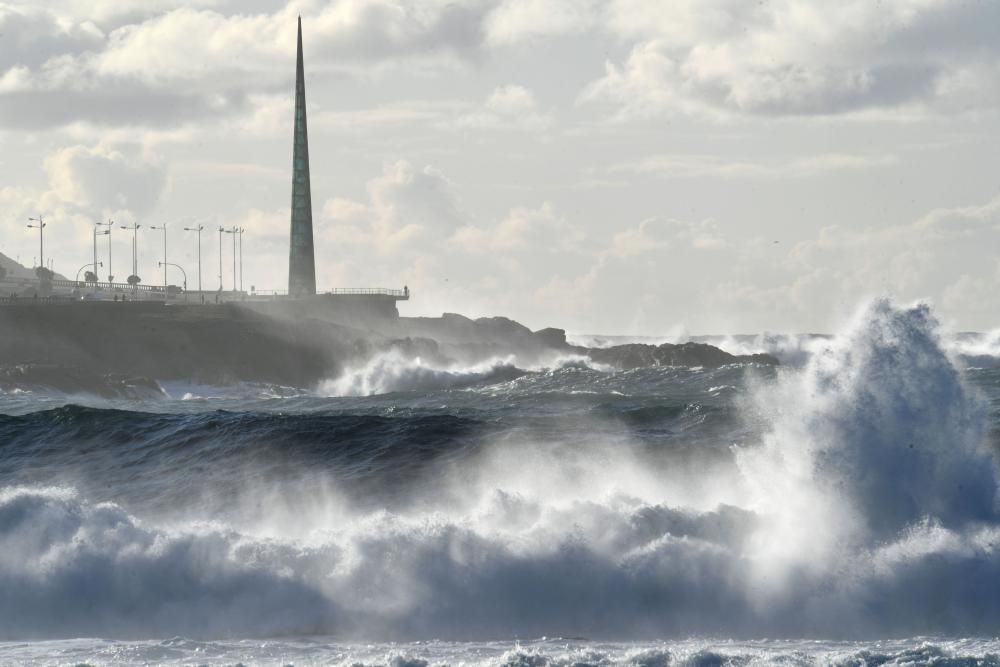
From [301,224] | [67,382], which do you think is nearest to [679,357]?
[67,382]

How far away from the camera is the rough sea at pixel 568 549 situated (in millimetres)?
17375

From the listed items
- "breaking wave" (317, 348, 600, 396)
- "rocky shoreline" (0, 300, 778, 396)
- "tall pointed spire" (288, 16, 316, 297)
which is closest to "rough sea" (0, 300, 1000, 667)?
"breaking wave" (317, 348, 600, 396)

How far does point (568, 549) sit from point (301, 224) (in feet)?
264

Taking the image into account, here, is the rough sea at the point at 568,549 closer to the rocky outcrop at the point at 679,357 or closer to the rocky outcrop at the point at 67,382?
the rocky outcrop at the point at 67,382

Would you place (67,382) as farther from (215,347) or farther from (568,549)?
(568,549)

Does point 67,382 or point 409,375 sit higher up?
point 409,375

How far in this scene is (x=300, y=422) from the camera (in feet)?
106

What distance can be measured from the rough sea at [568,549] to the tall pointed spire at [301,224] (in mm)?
69633

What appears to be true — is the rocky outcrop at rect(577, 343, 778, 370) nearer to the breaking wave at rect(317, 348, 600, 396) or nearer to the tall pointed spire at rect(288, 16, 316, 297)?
the breaking wave at rect(317, 348, 600, 396)

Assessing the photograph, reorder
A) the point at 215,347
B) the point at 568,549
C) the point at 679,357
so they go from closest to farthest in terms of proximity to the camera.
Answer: the point at 568,549
the point at 679,357
the point at 215,347

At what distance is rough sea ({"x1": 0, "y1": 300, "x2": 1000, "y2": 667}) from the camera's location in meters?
17.4

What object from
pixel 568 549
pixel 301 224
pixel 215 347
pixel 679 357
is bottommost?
pixel 568 549

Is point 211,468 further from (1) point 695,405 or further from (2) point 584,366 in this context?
(2) point 584,366

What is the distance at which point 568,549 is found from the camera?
19.6m
